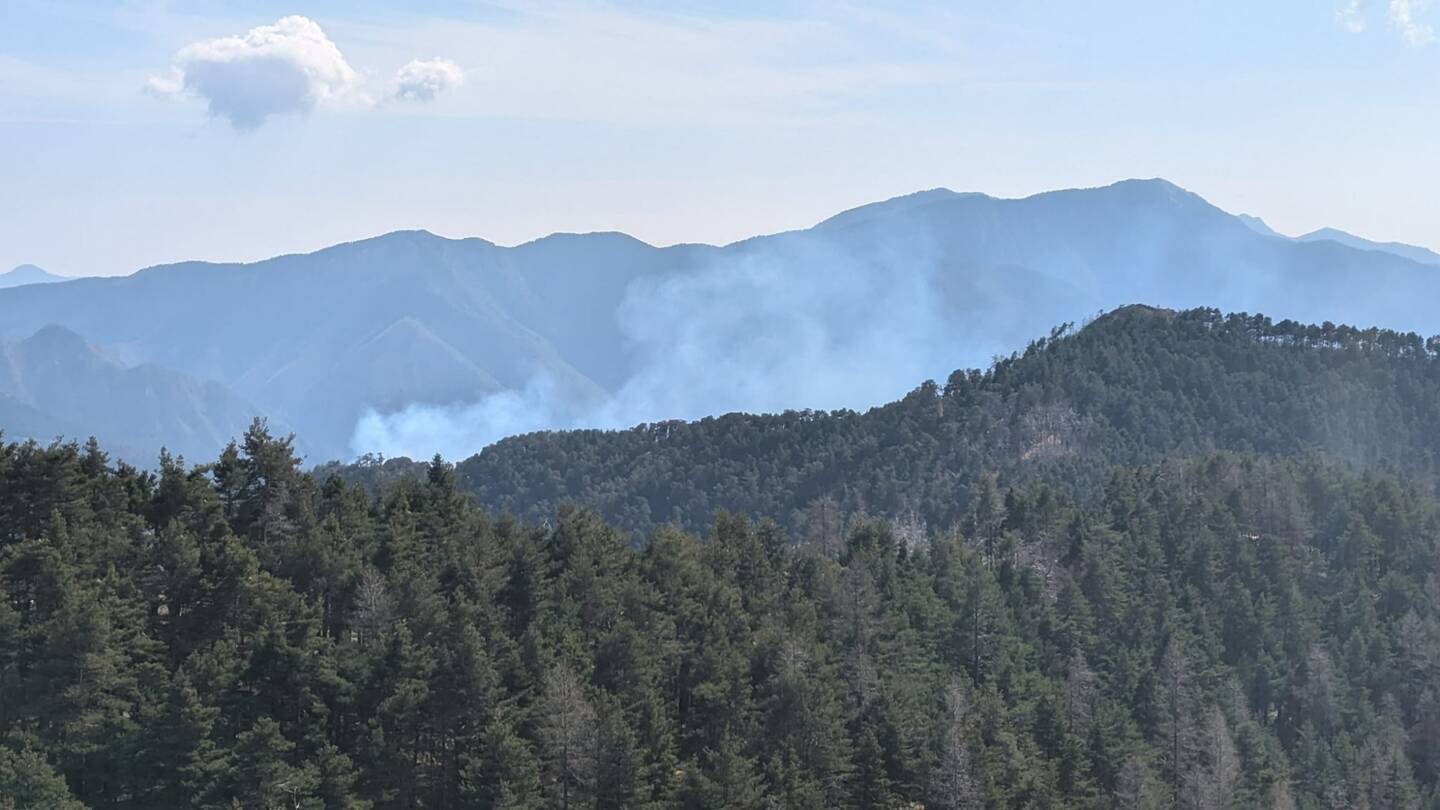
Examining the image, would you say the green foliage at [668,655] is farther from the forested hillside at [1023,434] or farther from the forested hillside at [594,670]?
the forested hillside at [1023,434]

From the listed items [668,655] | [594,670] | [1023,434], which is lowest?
[594,670]

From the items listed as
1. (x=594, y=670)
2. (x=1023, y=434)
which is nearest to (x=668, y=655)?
(x=594, y=670)

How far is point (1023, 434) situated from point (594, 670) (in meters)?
106

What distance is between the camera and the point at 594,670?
43.5m

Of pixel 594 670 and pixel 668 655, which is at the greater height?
pixel 668 655

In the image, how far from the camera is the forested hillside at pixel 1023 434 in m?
134

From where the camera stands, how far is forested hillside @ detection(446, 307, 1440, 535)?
134m

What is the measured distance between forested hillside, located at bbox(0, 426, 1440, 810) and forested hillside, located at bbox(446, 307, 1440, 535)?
5052 centimetres

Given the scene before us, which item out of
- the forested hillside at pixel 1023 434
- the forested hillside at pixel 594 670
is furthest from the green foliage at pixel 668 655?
the forested hillside at pixel 1023 434

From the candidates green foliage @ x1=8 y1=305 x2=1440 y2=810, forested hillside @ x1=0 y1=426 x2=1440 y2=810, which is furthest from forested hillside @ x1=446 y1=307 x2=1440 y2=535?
forested hillside @ x1=0 y1=426 x2=1440 y2=810

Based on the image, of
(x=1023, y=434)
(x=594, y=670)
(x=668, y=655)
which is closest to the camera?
(x=594, y=670)

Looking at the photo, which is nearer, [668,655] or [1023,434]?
[668,655]

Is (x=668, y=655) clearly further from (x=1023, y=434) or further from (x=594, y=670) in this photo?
(x=1023, y=434)

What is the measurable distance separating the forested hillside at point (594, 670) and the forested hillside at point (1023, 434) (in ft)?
166
